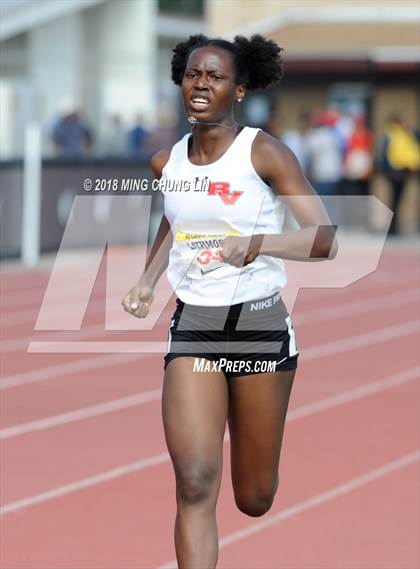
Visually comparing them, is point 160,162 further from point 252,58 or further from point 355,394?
point 355,394

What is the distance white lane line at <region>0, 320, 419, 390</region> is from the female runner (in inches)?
208

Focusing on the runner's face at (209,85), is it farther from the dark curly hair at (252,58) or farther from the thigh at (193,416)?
the thigh at (193,416)

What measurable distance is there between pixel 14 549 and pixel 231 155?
2127 millimetres

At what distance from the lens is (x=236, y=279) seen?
4.59m

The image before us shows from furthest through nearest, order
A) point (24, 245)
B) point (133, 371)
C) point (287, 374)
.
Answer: point (24, 245), point (133, 371), point (287, 374)

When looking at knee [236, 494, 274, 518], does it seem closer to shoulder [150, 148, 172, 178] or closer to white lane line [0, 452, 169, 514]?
shoulder [150, 148, 172, 178]

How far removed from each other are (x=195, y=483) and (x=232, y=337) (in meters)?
0.52

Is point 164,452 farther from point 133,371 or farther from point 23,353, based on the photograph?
point 23,353

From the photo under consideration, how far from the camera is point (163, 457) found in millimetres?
7605

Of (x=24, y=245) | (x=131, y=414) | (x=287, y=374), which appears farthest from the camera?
(x=24, y=245)

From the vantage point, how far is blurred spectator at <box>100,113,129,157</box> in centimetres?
2230

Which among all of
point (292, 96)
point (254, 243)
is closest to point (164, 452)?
point (254, 243)

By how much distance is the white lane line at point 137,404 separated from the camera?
841cm

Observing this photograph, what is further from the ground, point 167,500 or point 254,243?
point 254,243
